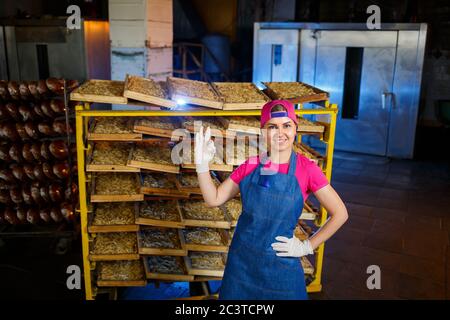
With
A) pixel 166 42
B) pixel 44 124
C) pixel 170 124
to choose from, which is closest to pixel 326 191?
pixel 170 124

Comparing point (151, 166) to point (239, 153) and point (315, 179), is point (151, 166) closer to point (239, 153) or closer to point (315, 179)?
point (239, 153)

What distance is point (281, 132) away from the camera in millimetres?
2811

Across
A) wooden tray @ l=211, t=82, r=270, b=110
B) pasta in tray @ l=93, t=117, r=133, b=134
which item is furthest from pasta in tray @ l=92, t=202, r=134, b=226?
wooden tray @ l=211, t=82, r=270, b=110

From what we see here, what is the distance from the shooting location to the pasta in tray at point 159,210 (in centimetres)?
407

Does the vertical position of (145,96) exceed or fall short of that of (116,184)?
it exceeds it

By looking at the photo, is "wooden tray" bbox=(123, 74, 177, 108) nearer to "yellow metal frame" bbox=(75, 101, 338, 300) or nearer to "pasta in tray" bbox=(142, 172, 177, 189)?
"yellow metal frame" bbox=(75, 101, 338, 300)

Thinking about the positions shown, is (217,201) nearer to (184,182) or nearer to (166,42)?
(184,182)

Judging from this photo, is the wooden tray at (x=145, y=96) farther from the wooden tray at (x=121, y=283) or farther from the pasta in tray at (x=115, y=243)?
the wooden tray at (x=121, y=283)

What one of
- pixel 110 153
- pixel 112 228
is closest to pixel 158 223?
pixel 112 228

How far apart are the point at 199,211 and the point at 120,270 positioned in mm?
888

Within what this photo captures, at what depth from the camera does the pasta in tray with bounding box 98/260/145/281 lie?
3994 millimetres

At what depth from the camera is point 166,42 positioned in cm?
723
